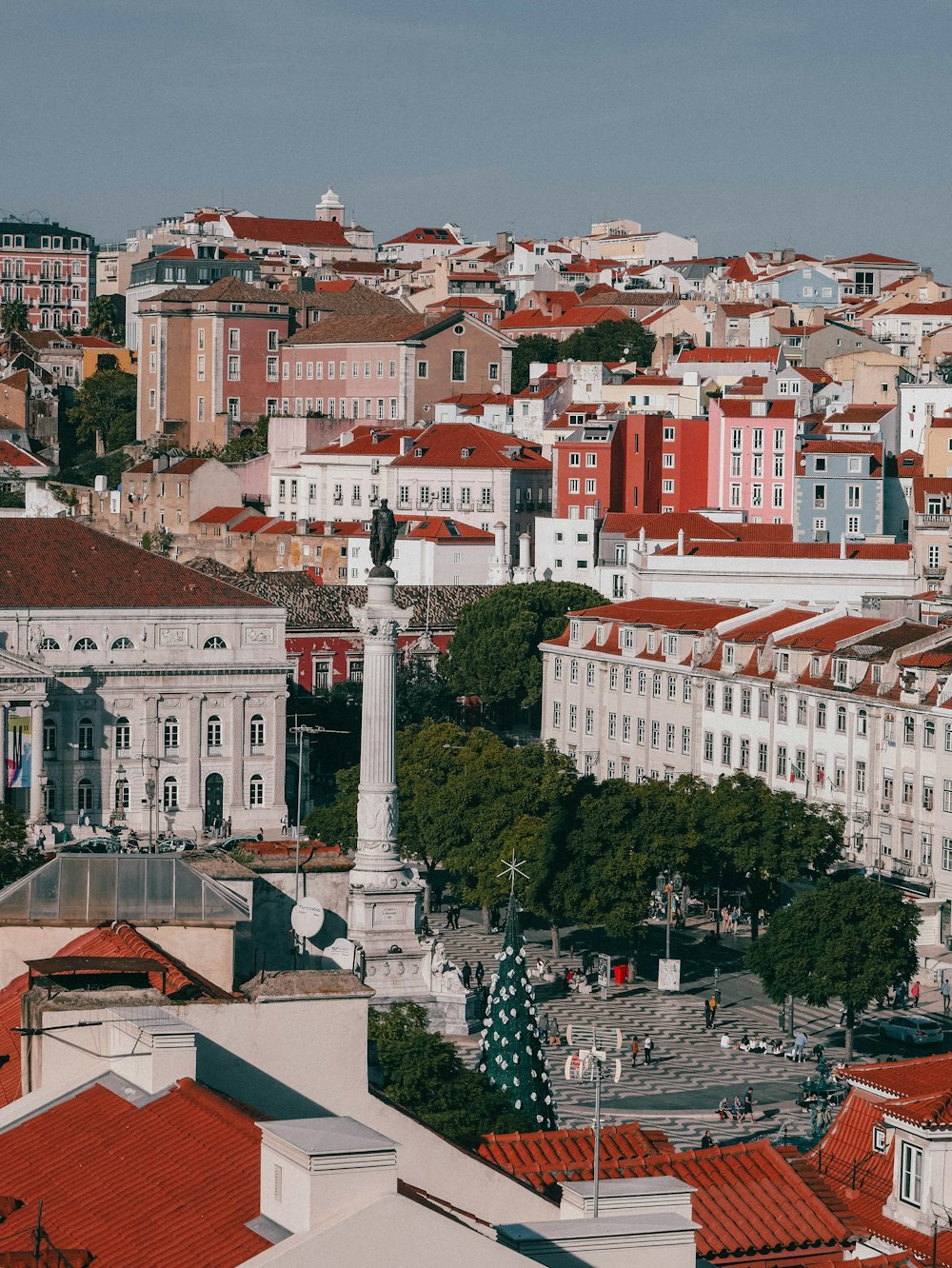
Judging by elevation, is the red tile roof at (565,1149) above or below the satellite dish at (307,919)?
below

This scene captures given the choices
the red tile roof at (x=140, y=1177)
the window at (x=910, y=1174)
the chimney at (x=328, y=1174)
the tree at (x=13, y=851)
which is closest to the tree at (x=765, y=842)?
the tree at (x=13, y=851)

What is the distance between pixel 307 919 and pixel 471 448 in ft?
347

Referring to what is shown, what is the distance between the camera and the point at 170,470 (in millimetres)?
155375

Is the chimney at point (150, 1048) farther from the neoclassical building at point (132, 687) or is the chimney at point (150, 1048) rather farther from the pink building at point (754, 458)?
the pink building at point (754, 458)

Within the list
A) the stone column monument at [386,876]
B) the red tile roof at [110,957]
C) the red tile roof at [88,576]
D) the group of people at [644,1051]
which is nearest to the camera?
the red tile roof at [110,957]

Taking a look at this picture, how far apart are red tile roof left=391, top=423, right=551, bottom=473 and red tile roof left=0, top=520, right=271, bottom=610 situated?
45.0 m

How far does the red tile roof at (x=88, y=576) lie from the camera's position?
9144cm

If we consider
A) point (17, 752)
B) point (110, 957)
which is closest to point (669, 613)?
point (17, 752)

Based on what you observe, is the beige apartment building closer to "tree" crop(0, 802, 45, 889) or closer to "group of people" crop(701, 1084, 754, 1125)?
A: "group of people" crop(701, 1084, 754, 1125)

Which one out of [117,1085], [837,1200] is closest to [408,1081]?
[837,1200]

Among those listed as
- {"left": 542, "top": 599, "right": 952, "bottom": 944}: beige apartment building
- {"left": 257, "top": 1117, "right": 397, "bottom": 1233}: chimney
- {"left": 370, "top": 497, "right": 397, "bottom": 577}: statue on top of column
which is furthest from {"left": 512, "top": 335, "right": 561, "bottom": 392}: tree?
{"left": 257, "top": 1117, "right": 397, "bottom": 1233}: chimney

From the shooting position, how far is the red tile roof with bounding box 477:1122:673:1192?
27.8m

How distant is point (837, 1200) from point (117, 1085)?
997cm

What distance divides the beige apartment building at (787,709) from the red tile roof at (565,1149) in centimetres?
4199
